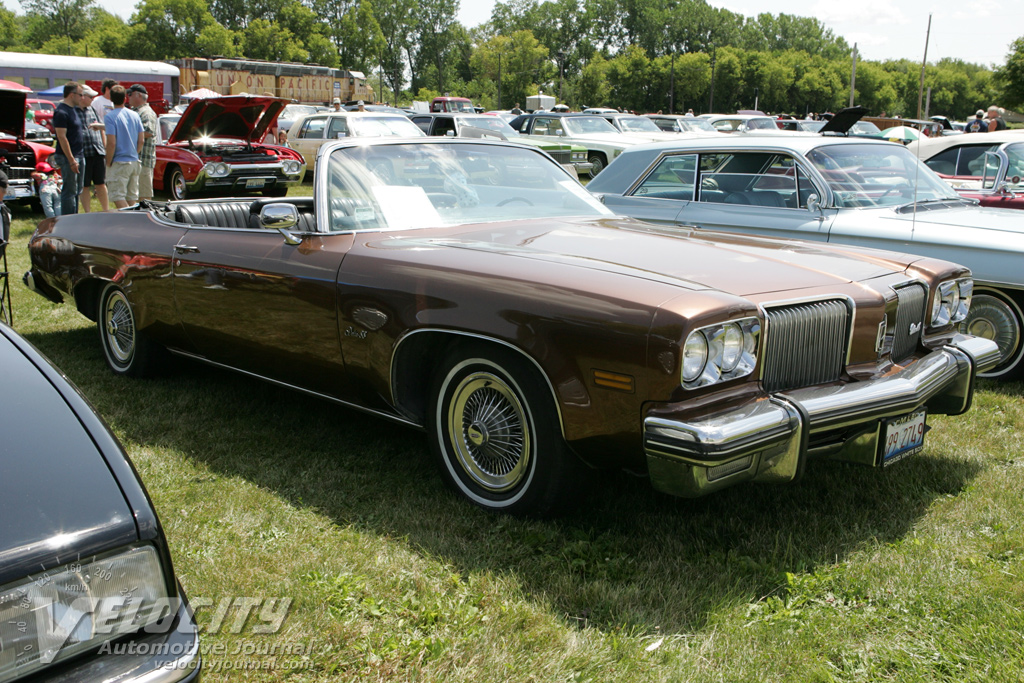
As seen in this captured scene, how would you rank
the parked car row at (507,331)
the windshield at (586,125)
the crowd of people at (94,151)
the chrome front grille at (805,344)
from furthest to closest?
the windshield at (586,125)
the crowd of people at (94,151)
the chrome front grille at (805,344)
the parked car row at (507,331)

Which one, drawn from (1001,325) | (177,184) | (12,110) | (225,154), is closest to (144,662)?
(1001,325)

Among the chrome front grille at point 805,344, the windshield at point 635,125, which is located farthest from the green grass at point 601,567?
the windshield at point 635,125

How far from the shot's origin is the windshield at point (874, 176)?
229 inches

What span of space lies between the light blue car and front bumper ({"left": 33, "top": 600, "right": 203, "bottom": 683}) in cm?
404

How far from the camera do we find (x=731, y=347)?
2732 mm

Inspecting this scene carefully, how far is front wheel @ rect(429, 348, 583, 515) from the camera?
3.00 metres

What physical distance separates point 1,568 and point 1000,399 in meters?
4.81

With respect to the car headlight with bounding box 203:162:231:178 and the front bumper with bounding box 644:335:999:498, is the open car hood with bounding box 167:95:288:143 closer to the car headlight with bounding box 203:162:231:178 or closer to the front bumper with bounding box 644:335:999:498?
the car headlight with bounding box 203:162:231:178

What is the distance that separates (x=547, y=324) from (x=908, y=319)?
4.99ft

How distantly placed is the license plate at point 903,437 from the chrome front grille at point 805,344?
289mm

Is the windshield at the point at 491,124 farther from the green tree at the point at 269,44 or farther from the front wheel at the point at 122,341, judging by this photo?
the green tree at the point at 269,44

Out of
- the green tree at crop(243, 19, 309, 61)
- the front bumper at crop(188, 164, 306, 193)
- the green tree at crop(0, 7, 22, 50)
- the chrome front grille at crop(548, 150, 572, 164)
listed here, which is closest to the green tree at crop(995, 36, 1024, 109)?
the chrome front grille at crop(548, 150, 572, 164)

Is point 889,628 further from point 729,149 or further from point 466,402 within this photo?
point 729,149

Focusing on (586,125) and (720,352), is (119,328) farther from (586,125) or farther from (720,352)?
(586,125)
